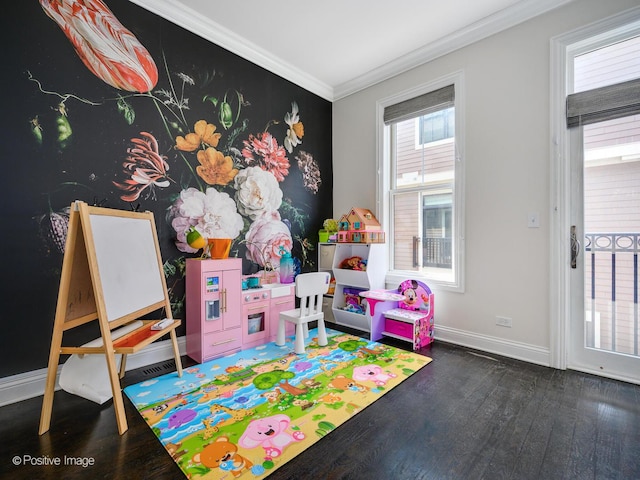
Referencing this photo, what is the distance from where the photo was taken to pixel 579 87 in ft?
7.79

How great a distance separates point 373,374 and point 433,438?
726 millimetres

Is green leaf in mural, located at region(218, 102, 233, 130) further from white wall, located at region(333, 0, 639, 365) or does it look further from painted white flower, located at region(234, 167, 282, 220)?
white wall, located at region(333, 0, 639, 365)

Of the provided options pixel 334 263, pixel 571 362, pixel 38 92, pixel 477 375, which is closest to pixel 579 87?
pixel 571 362

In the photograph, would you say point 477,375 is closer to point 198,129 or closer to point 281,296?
point 281,296

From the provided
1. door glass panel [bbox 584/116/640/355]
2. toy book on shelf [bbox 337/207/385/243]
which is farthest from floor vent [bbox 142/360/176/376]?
door glass panel [bbox 584/116/640/355]

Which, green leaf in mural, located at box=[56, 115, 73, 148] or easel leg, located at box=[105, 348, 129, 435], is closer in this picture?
easel leg, located at box=[105, 348, 129, 435]

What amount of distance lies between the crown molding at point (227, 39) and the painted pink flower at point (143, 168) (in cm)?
106

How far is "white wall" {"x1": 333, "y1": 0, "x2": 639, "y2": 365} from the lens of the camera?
2.46m

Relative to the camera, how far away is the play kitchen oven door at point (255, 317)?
9.28 ft

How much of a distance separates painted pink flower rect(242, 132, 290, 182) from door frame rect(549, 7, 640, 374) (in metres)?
2.57

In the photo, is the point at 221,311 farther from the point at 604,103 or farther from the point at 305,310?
the point at 604,103

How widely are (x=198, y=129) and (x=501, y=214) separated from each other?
9.48 ft

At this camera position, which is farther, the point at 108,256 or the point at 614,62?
the point at 614,62

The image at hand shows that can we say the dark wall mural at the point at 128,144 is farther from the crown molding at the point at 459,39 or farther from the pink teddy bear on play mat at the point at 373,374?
the pink teddy bear on play mat at the point at 373,374
